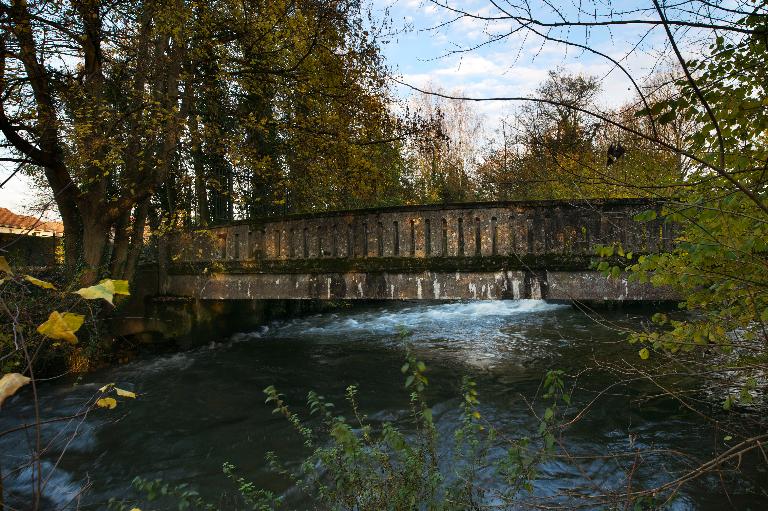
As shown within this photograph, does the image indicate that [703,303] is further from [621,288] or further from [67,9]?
[67,9]

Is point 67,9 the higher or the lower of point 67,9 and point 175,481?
the higher

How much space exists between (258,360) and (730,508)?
9.04 meters

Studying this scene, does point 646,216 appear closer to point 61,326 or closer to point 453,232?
point 61,326

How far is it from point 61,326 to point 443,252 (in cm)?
775

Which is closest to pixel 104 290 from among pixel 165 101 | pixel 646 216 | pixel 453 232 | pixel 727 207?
pixel 646 216

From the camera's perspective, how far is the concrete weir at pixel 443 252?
26.1ft

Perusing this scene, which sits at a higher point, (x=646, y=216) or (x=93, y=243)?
(x=93, y=243)

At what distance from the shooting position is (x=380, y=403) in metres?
8.02

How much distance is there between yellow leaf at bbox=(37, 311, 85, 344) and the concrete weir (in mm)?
6450

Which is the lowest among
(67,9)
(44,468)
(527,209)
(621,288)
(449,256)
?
(44,468)

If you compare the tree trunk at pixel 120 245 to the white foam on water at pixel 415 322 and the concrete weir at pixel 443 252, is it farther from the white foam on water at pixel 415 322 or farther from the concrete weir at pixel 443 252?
the white foam on water at pixel 415 322

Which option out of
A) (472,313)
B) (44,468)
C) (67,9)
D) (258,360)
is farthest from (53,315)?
(472,313)

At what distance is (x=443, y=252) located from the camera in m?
8.84

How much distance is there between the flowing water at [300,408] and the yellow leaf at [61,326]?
153 cm
